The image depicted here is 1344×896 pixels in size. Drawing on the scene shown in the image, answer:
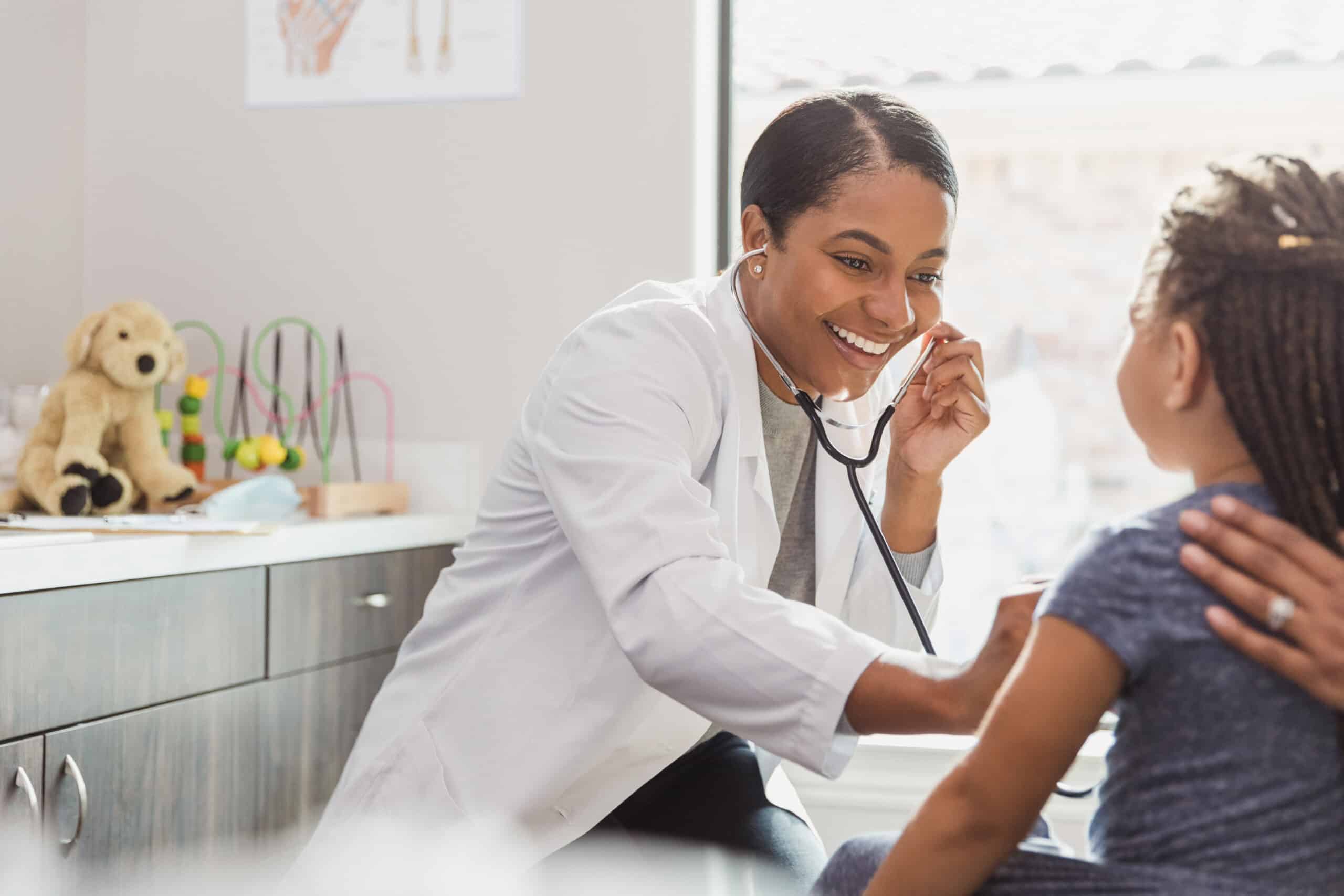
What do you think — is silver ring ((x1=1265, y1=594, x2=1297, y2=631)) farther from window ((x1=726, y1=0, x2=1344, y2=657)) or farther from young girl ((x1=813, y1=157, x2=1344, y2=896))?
window ((x1=726, y1=0, x2=1344, y2=657))

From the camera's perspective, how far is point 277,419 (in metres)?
2.43

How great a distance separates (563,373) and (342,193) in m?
1.43

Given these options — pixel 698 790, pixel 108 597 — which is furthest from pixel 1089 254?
pixel 108 597

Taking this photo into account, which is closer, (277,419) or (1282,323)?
(1282,323)

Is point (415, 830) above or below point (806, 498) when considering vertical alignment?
below

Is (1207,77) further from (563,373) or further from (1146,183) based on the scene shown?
(563,373)

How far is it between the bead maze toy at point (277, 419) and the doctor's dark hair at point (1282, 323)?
5.65 feet

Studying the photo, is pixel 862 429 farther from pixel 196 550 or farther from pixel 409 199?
pixel 409 199

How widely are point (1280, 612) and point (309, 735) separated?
5.29 ft

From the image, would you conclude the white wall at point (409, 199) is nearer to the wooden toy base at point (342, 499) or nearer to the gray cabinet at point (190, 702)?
the wooden toy base at point (342, 499)

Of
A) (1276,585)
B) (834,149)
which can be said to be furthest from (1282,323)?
(834,149)

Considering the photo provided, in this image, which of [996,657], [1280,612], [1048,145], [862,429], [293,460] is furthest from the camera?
[1048,145]

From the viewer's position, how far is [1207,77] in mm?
2777

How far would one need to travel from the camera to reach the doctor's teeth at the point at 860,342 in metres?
1.31
